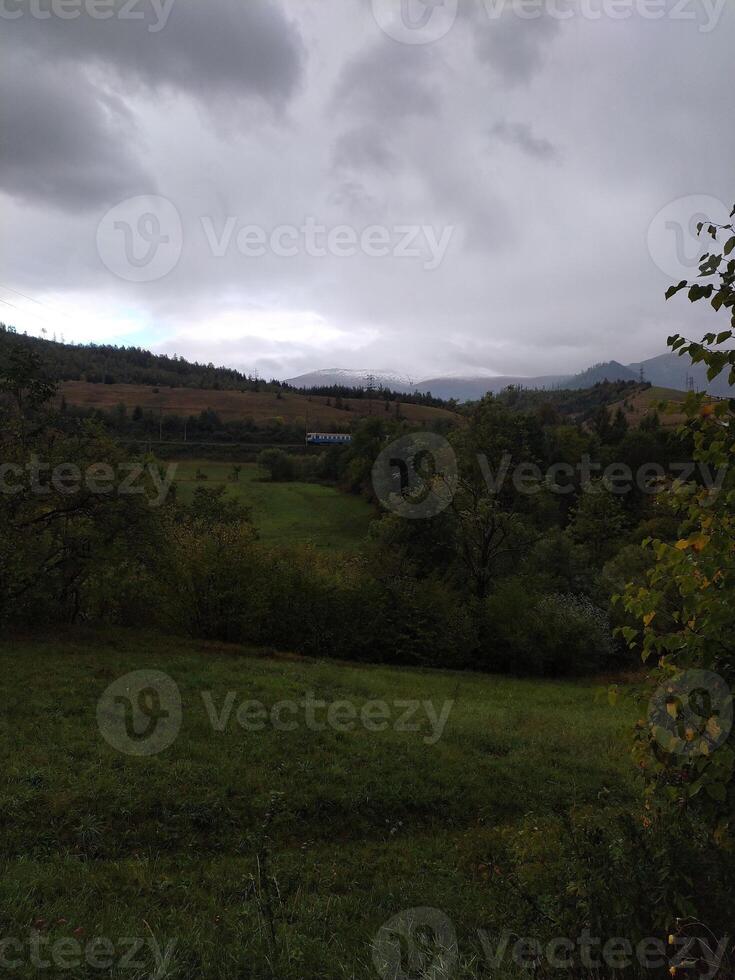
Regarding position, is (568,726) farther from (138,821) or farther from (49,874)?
(49,874)

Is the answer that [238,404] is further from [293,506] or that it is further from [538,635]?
[538,635]

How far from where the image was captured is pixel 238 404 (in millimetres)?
99688

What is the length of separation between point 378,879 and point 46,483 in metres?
13.2

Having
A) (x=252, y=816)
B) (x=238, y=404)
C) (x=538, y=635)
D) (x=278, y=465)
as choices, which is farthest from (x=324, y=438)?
(x=252, y=816)

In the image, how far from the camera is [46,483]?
1524 cm

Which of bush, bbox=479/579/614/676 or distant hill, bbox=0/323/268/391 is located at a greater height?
distant hill, bbox=0/323/268/391

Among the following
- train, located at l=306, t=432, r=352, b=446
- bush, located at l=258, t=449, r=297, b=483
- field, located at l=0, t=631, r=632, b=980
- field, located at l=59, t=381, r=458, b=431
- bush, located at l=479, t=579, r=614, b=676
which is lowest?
bush, located at l=479, t=579, r=614, b=676

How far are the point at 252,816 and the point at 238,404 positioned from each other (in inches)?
3801

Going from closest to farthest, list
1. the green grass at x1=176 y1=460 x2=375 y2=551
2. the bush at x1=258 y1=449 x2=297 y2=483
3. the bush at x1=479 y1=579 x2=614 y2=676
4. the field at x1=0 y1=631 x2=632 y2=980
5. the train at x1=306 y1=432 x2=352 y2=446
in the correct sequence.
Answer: the field at x1=0 y1=631 x2=632 y2=980 → the bush at x1=479 y1=579 x2=614 y2=676 → the green grass at x1=176 y1=460 x2=375 y2=551 → the bush at x1=258 y1=449 x2=297 y2=483 → the train at x1=306 y1=432 x2=352 y2=446

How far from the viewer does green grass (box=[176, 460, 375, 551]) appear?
50.1 meters

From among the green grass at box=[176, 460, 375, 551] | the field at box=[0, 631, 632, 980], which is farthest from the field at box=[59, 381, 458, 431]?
the field at box=[0, 631, 632, 980]

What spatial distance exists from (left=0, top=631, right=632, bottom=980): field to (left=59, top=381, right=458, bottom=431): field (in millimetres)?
67174

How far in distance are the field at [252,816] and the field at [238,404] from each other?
67.2 meters

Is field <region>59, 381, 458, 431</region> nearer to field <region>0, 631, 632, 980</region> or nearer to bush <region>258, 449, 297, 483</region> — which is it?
bush <region>258, 449, 297, 483</region>
